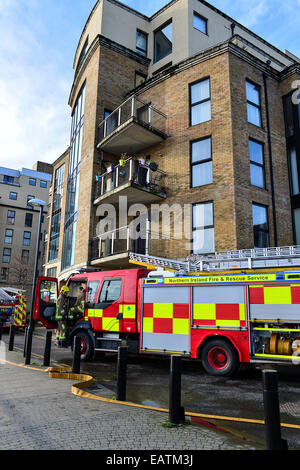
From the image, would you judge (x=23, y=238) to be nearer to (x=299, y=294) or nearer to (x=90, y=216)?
(x=90, y=216)

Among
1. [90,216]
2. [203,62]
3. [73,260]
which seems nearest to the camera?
[203,62]

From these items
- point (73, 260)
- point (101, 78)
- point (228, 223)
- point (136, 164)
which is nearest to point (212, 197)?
point (228, 223)

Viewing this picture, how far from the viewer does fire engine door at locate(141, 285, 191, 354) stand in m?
8.21

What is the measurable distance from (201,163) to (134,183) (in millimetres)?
3005

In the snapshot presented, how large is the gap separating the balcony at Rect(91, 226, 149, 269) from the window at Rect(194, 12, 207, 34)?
12.5 meters

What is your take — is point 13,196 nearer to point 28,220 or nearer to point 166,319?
point 28,220

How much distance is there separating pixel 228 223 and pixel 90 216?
7.26m

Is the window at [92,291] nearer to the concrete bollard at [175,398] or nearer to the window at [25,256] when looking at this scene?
the concrete bollard at [175,398]

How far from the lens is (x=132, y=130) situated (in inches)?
640

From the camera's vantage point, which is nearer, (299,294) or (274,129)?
(299,294)

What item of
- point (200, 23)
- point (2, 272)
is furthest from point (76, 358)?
point (2, 272)

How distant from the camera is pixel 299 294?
22.5ft

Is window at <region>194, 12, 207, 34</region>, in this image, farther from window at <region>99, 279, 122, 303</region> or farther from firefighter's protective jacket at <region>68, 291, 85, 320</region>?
firefighter's protective jacket at <region>68, 291, 85, 320</region>
